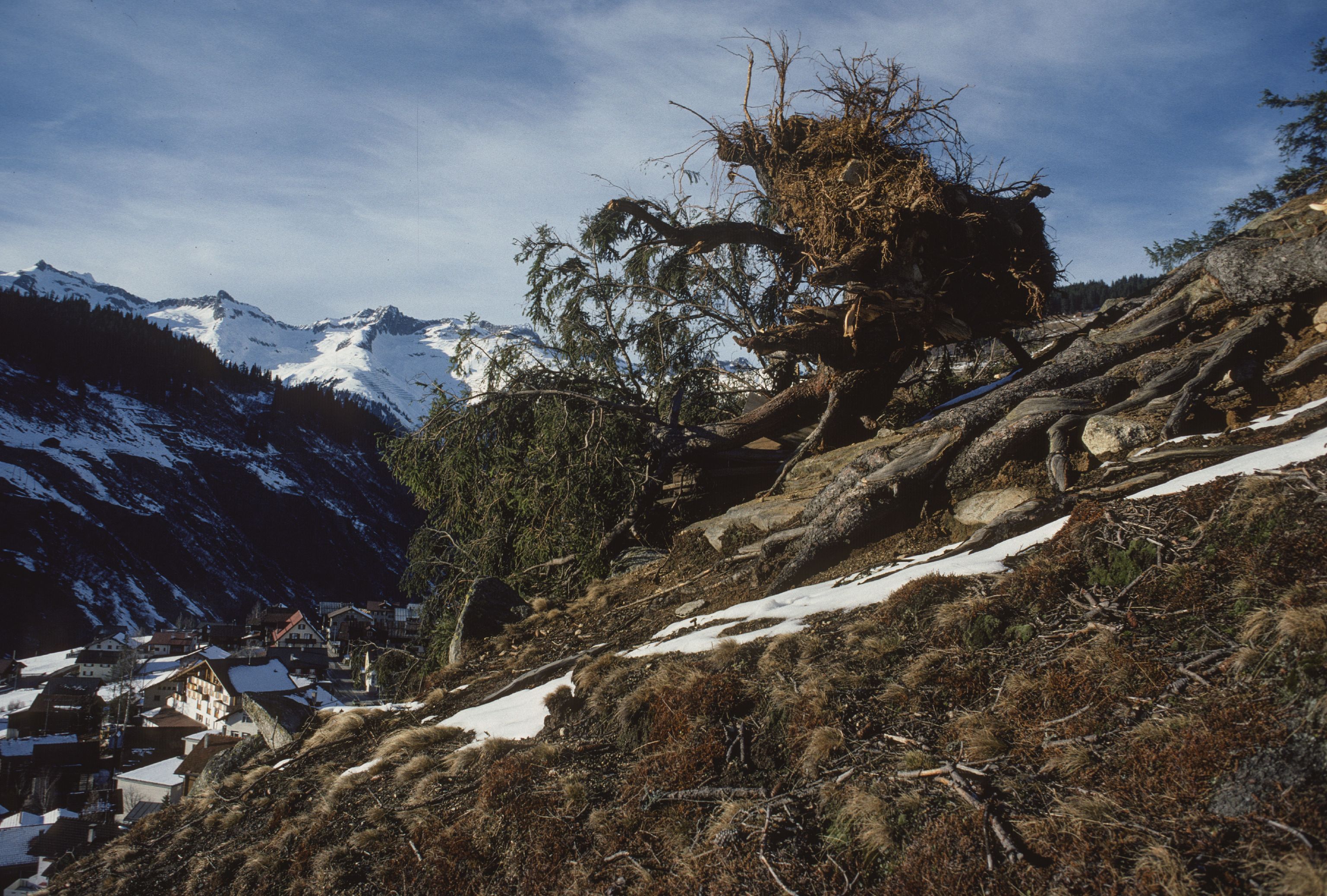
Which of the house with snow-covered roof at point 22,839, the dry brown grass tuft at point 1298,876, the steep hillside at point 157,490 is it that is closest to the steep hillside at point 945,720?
the dry brown grass tuft at point 1298,876

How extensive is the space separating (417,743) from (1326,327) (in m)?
10.1

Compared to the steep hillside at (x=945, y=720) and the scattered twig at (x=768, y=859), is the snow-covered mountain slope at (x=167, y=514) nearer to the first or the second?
the steep hillside at (x=945, y=720)

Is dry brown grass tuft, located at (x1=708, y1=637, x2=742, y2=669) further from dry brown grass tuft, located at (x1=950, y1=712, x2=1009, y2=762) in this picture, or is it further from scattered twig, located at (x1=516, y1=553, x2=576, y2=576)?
scattered twig, located at (x1=516, y1=553, x2=576, y2=576)

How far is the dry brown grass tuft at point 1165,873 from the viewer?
246cm

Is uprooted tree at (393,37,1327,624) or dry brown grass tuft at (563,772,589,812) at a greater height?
uprooted tree at (393,37,1327,624)

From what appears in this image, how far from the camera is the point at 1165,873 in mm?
2537

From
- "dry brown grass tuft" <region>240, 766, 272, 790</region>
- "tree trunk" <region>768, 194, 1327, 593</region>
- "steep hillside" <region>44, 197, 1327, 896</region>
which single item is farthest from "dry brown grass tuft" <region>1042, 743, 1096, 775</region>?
"dry brown grass tuft" <region>240, 766, 272, 790</region>

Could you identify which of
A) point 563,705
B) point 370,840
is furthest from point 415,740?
point 370,840

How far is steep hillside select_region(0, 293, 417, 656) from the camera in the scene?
9075 cm

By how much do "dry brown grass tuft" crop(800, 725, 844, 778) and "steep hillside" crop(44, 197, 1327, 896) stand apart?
0.02 metres

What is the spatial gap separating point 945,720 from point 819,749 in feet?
2.24

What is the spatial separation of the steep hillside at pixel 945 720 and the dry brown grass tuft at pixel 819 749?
0.02 metres

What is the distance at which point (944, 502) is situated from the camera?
26.6 ft

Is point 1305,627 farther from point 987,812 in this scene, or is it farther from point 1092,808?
point 987,812
